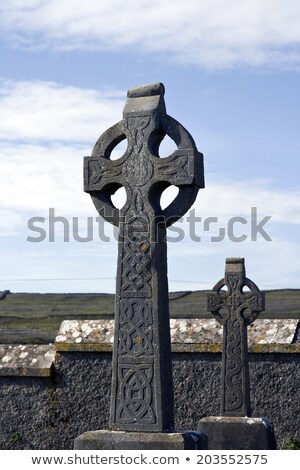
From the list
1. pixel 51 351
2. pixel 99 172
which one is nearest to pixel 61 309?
pixel 51 351

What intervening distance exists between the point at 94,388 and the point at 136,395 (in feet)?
16.7

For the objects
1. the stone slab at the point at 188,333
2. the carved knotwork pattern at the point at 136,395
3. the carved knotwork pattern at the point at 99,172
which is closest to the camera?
the carved knotwork pattern at the point at 136,395

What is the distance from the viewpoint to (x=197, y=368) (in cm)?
1252

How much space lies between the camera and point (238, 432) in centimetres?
1152

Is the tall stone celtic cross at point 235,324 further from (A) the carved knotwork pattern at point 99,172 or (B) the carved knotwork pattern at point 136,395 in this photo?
(A) the carved knotwork pattern at point 99,172

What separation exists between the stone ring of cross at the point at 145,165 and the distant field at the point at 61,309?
1151 centimetres

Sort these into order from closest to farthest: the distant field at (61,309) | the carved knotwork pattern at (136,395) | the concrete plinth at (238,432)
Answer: the carved knotwork pattern at (136,395), the concrete plinth at (238,432), the distant field at (61,309)

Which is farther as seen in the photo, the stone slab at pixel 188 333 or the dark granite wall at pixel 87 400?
the stone slab at pixel 188 333

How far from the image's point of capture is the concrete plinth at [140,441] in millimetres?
7125

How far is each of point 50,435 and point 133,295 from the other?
211 inches

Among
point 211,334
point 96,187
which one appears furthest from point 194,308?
point 96,187

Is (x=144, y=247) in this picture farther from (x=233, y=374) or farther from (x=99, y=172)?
(x=233, y=374)

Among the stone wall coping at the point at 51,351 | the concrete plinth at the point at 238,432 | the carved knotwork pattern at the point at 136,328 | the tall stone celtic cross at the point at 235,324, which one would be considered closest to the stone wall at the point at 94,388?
the stone wall coping at the point at 51,351

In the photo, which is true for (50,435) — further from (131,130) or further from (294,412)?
(131,130)
